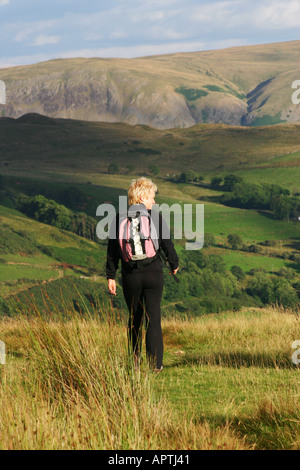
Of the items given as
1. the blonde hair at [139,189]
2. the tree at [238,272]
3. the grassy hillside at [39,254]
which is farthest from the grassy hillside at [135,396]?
the tree at [238,272]

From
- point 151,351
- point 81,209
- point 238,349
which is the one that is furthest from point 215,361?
point 81,209

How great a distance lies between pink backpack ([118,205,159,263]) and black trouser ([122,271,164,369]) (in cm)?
22

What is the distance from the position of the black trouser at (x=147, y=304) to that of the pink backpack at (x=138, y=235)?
0.22 metres

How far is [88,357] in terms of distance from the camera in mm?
5297

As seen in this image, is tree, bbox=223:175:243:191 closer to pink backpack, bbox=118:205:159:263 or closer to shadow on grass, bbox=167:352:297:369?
shadow on grass, bbox=167:352:297:369

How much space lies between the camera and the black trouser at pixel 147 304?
6043 mm

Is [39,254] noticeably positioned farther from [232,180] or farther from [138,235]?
[138,235]

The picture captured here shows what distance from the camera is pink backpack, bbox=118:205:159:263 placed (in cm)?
593

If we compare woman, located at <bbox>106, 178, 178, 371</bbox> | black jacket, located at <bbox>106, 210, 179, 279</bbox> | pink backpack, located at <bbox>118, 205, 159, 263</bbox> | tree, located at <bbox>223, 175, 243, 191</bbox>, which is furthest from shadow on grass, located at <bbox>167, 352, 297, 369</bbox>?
tree, located at <bbox>223, 175, 243, 191</bbox>

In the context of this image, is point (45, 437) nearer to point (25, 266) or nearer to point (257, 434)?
point (257, 434)

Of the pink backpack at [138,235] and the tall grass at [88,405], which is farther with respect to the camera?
the pink backpack at [138,235]

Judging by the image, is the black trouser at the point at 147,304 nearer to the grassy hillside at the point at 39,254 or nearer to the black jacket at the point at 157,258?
the black jacket at the point at 157,258

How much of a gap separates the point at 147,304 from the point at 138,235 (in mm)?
784

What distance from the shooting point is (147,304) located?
615 centimetres
